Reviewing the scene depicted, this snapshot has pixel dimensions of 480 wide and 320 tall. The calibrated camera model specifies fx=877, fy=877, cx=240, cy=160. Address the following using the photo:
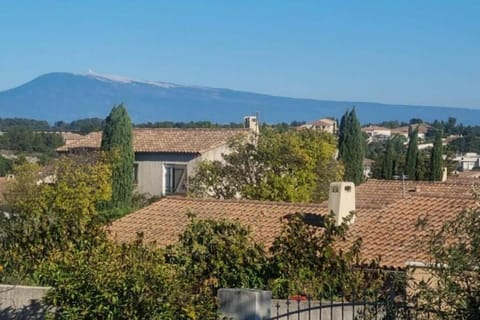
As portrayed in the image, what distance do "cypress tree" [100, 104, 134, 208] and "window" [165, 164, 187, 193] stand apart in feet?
9.33

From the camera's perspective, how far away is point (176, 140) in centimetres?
4866

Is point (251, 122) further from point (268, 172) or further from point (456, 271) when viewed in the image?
point (456, 271)

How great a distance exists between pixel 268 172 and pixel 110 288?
1049 inches

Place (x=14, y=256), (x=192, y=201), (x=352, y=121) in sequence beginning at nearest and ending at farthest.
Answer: (x=14, y=256) → (x=192, y=201) → (x=352, y=121)

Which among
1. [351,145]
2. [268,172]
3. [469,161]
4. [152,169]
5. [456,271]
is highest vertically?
[456,271]

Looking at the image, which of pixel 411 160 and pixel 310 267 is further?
pixel 411 160

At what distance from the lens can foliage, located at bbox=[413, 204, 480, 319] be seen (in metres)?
5.54

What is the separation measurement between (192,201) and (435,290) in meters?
16.6

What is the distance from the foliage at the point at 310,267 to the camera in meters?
11.1

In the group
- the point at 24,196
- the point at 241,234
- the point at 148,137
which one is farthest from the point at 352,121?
the point at 241,234

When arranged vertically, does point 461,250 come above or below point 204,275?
above

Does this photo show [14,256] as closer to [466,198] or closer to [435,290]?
[435,290]

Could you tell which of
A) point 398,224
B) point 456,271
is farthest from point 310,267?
point 398,224

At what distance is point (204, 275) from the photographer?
11.6 metres
